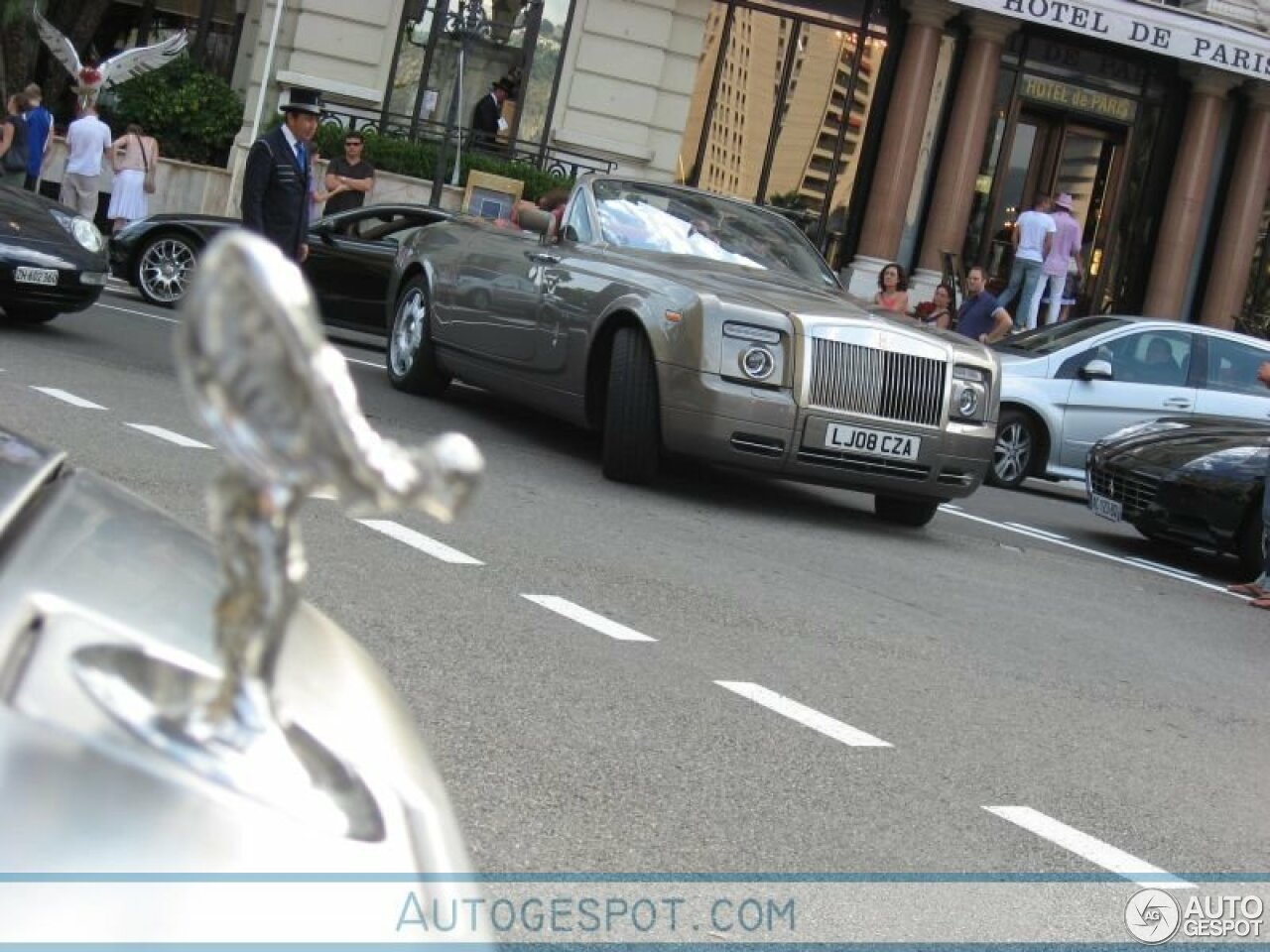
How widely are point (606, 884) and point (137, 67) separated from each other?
74.2ft

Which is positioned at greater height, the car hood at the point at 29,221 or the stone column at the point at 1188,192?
the stone column at the point at 1188,192

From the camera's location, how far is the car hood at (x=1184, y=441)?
1210 centimetres

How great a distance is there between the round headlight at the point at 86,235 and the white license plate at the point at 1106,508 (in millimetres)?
6472

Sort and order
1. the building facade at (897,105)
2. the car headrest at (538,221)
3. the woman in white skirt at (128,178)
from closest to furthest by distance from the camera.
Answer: the car headrest at (538,221)
the woman in white skirt at (128,178)
the building facade at (897,105)

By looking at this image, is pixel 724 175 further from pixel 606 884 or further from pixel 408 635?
pixel 606 884

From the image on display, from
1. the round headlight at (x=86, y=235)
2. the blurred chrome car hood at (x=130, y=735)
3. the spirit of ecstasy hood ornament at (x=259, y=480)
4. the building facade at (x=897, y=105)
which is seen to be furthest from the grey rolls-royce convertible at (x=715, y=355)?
the building facade at (x=897, y=105)

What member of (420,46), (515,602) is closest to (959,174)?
(420,46)

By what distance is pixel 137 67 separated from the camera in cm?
2489

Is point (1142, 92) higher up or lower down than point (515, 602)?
higher up

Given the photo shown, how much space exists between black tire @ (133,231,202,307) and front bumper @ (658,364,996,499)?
8025 millimetres

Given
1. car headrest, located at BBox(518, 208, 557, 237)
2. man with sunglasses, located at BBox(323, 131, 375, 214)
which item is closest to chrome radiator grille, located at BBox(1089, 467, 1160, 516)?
car headrest, located at BBox(518, 208, 557, 237)

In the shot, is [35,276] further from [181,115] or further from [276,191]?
[181,115]

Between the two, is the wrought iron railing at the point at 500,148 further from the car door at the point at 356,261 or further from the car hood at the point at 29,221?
the car hood at the point at 29,221

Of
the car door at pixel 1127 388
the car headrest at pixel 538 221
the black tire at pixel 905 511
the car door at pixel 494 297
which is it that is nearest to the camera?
the black tire at pixel 905 511
